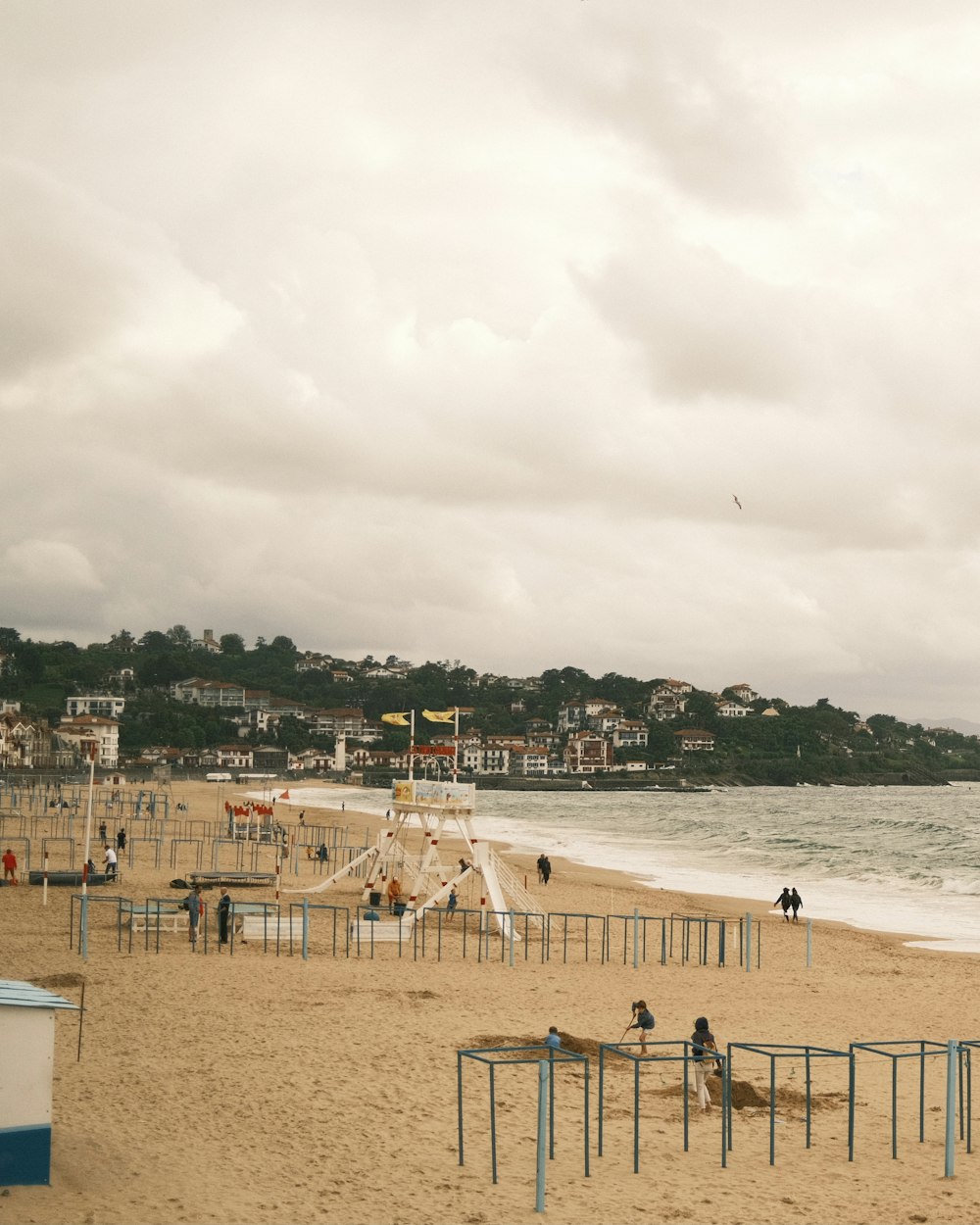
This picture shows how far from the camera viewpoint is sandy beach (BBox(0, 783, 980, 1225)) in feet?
33.4

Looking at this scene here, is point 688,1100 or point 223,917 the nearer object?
point 688,1100

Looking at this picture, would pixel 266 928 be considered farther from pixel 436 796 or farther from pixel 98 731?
pixel 98 731

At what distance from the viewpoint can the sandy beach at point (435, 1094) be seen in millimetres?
10195

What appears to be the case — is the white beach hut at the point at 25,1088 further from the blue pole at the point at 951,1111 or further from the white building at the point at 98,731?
the white building at the point at 98,731

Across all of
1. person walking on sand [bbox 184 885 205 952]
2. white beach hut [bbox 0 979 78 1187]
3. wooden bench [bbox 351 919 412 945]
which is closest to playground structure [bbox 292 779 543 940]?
wooden bench [bbox 351 919 412 945]

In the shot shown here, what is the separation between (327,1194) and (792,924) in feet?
77.6

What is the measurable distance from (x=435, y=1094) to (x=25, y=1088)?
5.32 meters

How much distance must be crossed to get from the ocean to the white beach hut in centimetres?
2394

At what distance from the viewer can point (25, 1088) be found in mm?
9375

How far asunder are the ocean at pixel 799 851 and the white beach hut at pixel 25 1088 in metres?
23.9

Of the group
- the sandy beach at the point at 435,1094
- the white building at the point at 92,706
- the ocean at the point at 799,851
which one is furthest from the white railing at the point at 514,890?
the white building at the point at 92,706

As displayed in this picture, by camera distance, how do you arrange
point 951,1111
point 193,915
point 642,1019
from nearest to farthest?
point 951,1111 < point 642,1019 < point 193,915

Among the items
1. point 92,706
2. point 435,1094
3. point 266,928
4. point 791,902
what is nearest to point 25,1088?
point 435,1094

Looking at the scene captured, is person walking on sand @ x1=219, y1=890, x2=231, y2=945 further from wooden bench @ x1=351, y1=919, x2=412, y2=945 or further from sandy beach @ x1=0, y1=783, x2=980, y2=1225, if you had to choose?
wooden bench @ x1=351, y1=919, x2=412, y2=945
